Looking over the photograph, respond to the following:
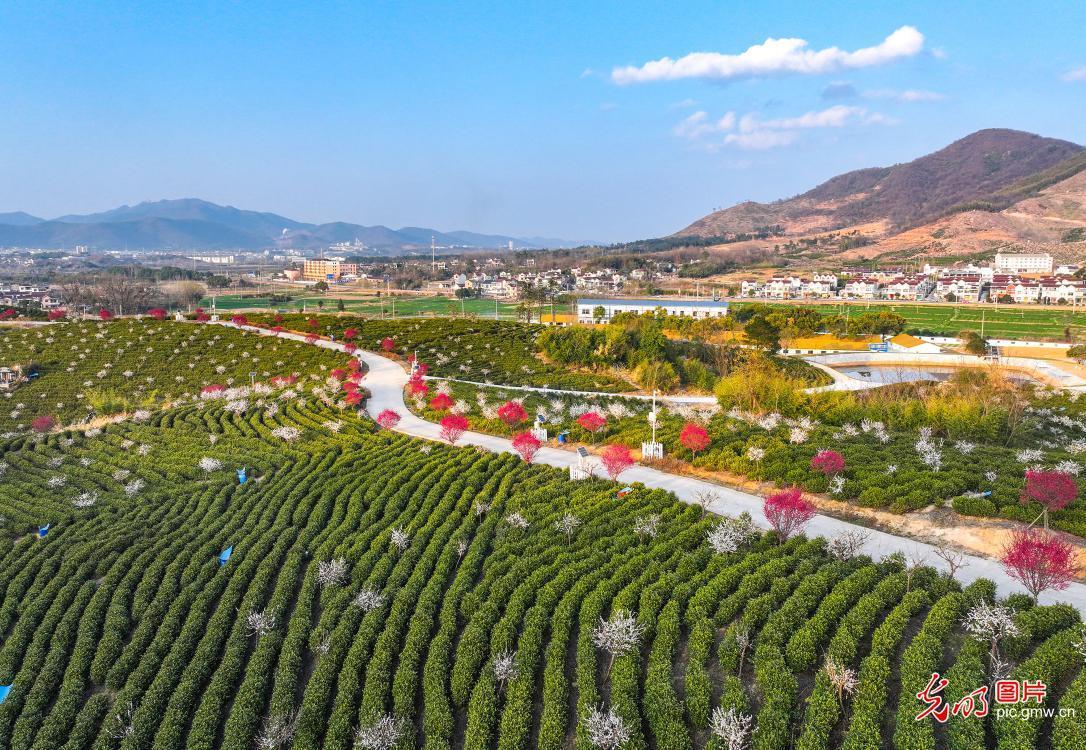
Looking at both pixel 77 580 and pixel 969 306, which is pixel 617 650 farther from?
pixel 969 306

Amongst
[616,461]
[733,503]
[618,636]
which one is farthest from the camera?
[616,461]

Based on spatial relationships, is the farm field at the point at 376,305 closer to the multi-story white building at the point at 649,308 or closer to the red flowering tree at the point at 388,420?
the multi-story white building at the point at 649,308

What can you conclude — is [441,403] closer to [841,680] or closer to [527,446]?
[527,446]

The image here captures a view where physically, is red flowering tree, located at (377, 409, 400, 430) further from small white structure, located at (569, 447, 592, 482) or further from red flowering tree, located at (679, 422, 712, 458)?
red flowering tree, located at (679, 422, 712, 458)

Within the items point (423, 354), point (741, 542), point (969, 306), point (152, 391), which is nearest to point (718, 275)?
point (969, 306)
